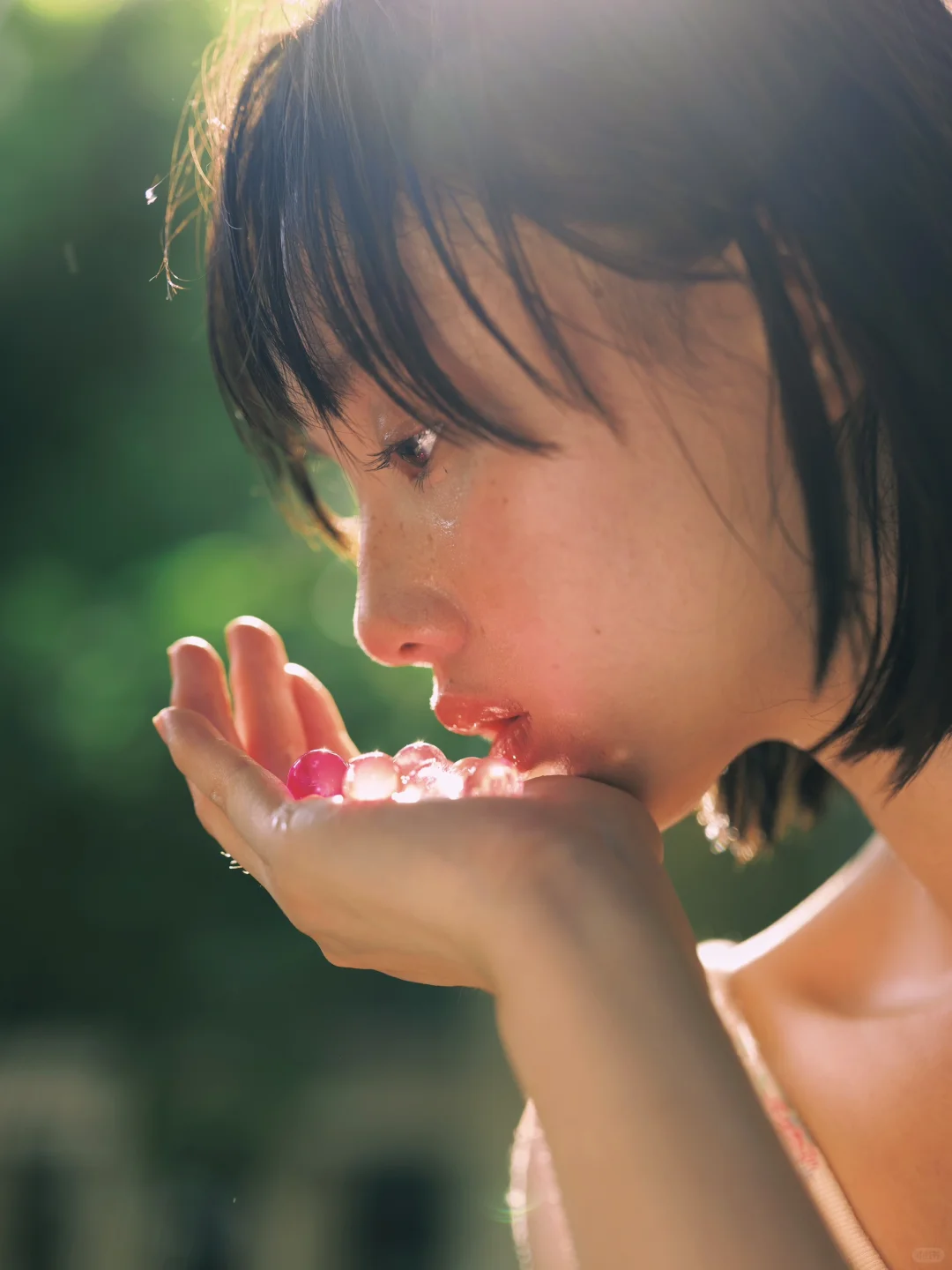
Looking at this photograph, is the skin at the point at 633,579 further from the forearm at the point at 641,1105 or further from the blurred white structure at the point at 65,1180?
the blurred white structure at the point at 65,1180

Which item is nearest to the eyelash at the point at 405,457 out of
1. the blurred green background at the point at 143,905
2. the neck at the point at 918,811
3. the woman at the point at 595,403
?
the woman at the point at 595,403

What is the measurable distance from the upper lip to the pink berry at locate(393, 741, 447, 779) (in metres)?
0.05

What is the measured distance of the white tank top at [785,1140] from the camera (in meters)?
0.58

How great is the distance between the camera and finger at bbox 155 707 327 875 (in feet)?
1.64

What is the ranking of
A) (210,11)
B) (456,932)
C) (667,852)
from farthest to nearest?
(667,852) < (210,11) < (456,932)

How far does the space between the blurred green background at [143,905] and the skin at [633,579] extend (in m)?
0.45

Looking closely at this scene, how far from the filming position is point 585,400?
0.47m

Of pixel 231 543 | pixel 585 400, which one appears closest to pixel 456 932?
pixel 585 400

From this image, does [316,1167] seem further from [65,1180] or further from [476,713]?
[476,713]

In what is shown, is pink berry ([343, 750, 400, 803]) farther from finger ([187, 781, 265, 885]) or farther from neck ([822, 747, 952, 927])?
neck ([822, 747, 952, 927])

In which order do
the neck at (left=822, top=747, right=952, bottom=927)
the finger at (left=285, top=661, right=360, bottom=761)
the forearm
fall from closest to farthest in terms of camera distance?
the forearm
the neck at (left=822, top=747, right=952, bottom=927)
the finger at (left=285, top=661, right=360, bottom=761)

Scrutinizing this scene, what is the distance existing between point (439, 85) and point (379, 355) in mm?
110

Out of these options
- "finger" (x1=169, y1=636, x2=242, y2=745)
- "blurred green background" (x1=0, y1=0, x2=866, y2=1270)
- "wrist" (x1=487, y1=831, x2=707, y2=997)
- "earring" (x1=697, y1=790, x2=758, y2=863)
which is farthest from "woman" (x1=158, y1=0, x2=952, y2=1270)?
"blurred green background" (x1=0, y1=0, x2=866, y2=1270)

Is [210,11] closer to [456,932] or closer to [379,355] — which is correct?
[379,355]
